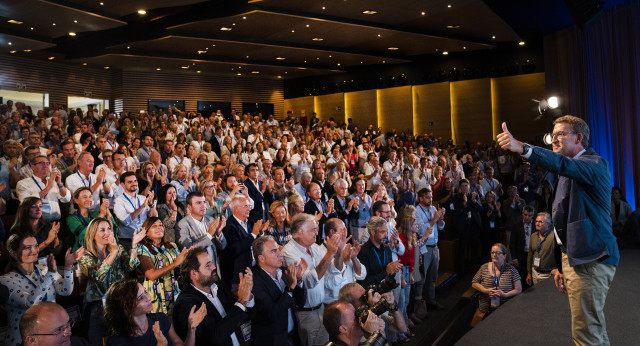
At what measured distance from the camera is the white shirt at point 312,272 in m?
3.69

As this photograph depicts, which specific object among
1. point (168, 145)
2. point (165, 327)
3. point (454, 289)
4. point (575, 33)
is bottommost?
point (454, 289)

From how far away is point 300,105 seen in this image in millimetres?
20469

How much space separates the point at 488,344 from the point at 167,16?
1084 centimetres

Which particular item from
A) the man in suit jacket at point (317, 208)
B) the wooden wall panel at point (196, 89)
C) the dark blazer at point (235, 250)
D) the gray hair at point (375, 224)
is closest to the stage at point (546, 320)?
the gray hair at point (375, 224)

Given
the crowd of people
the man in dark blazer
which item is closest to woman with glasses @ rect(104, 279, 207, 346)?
the crowd of people

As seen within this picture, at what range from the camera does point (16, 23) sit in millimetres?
11211

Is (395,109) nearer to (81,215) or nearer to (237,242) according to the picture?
(237,242)

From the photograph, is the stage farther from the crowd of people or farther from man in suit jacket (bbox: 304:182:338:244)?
man in suit jacket (bbox: 304:182:338:244)

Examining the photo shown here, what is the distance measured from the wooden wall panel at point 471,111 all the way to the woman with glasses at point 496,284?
38.2 feet

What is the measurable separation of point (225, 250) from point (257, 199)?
197 centimetres

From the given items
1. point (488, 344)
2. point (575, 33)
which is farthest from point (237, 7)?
point (488, 344)

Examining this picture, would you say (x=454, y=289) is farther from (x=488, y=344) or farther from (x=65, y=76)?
(x=65, y=76)

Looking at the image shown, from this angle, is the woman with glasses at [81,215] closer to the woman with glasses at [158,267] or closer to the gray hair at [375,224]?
the woman with glasses at [158,267]

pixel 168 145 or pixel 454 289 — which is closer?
pixel 454 289
